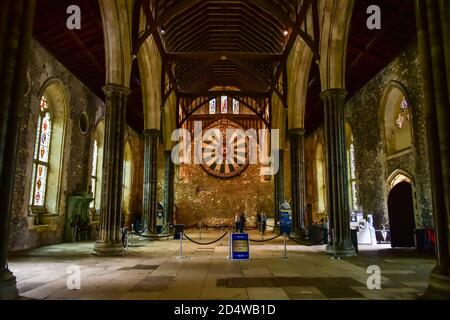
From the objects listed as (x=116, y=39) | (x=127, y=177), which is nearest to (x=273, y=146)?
(x=127, y=177)

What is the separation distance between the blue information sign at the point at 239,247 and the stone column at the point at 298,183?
20.0 feet

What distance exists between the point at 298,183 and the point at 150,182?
596cm

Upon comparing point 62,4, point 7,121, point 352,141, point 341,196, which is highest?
point 62,4

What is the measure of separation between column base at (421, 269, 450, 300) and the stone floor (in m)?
0.23

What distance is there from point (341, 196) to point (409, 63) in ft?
17.3

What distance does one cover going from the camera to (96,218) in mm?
14195

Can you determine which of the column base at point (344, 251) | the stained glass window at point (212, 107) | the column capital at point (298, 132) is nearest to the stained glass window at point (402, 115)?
the column capital at point (298, 132)

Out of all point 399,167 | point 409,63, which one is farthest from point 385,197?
point 409,63

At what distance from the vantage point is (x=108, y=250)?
26.4 ft

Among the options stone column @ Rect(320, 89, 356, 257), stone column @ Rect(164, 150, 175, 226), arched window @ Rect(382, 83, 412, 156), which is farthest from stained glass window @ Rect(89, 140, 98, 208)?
arched window @ Rect(382, 83, 412, 156)

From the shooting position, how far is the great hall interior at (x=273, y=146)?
169 inches

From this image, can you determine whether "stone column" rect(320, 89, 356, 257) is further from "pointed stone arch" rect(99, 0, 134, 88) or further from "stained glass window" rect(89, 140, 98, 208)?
"stained glass window" rect(89, 140, 98, 208)

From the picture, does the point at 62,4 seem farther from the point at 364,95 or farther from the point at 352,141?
the point at 352,141

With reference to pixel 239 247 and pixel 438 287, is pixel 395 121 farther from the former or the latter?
pixel 438 287
